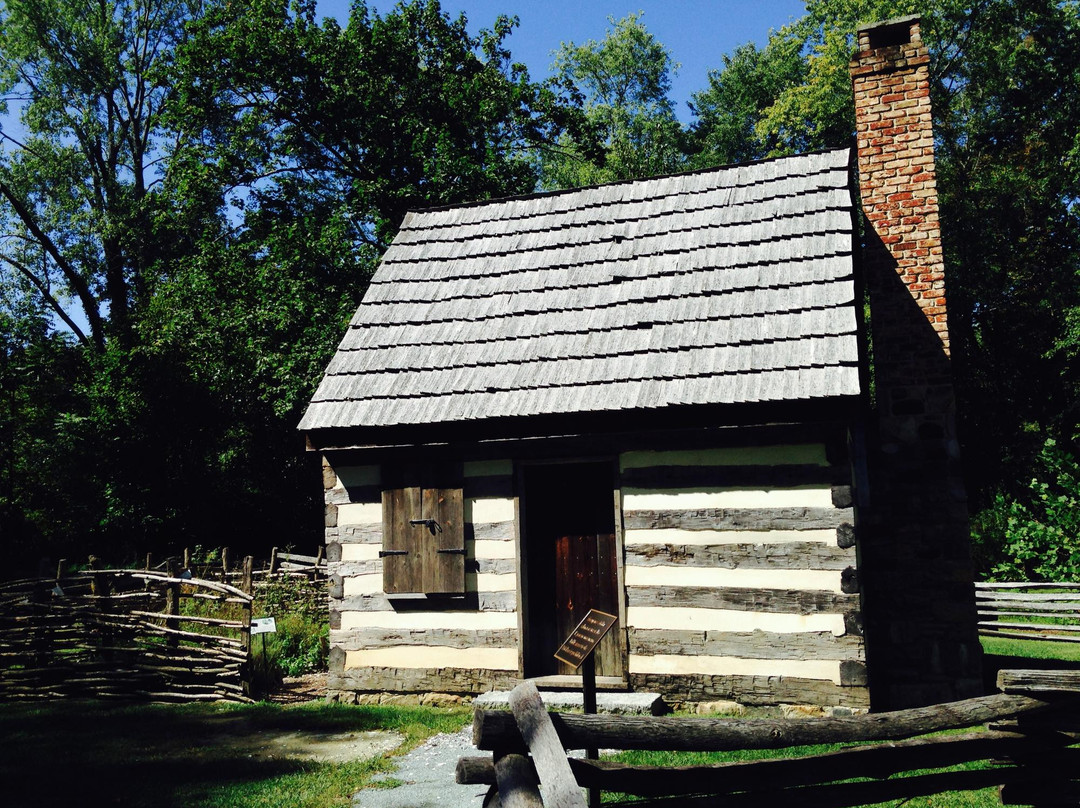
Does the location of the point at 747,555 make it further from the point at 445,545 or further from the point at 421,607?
the point at 421,607

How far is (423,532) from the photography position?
9.80 metres

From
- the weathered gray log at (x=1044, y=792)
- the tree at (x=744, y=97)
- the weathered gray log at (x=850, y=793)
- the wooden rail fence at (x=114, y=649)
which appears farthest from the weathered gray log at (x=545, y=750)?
the tree at (x=744, y=97)

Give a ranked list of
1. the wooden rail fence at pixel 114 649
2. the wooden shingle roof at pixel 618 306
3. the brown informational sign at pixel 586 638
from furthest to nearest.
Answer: the wooden rail fence at pixel 114 649
the wooden shingle roof at pixel 618 306
the brown informational sign at pixel 586 638

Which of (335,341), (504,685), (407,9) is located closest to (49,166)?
(407,9)

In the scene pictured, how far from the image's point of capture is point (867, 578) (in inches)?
386

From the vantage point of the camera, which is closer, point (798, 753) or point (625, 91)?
point (798, 753)

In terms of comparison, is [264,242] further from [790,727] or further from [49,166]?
[790,727]

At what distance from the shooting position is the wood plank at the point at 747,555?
846 centimetres

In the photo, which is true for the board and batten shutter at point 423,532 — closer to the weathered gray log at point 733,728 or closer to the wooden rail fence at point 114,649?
the wooden rail fence at point 114,649

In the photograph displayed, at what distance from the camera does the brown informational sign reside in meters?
6.30

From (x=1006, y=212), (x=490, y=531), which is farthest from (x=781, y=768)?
(x=1006, y=212)

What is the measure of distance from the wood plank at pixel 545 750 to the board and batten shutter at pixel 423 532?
17.0ft

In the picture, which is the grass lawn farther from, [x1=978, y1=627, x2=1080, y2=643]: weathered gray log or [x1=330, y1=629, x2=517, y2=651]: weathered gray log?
[x1=978, y1=627, x2=1080, y2=643]: weathered gray log

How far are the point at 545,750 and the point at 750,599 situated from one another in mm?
4944
